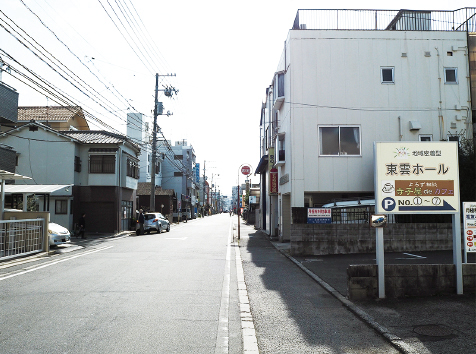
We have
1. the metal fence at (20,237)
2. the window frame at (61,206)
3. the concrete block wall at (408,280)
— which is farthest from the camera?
the window frame at (61,206)

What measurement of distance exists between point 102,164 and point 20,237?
16225 millimetres

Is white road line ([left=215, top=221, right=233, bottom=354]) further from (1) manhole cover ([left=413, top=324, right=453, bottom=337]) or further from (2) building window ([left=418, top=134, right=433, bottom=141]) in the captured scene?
(2) building window ([left=418, top=134, right=433, bottom=141])

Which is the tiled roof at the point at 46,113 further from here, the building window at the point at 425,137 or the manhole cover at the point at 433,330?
the manhole cover at the point at 433,330

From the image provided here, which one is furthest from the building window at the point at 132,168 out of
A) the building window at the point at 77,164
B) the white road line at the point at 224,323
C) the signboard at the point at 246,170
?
the white road line at the point at 224,323

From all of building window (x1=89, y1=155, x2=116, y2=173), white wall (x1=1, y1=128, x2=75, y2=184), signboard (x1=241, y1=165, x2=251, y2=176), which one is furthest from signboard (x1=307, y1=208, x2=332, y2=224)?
white wall (x1=1, y1=128, x2=75, y2=184)

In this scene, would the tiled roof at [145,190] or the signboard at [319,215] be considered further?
the tiled roof at [145,190]

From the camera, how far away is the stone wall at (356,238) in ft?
49.1

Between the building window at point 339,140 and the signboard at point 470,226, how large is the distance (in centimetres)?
1032

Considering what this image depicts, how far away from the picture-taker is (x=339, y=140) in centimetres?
1820

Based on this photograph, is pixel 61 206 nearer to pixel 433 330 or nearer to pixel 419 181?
pixel 419 181

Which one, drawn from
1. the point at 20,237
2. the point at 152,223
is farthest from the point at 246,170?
the point at 20,237

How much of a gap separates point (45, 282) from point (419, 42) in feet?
60.4

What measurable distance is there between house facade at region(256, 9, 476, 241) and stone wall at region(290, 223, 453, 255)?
→ 10.2 ft

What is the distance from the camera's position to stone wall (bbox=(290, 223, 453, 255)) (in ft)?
49.1
